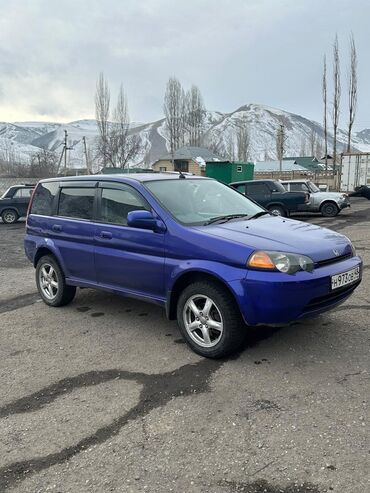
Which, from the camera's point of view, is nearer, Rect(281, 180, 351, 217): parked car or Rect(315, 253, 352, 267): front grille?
Rect(315, 253, 352, 267): front grille

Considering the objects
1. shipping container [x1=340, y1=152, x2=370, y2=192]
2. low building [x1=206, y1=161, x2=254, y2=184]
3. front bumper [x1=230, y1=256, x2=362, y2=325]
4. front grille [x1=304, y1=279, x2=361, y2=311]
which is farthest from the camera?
low building [x1=206, y1=161, x2=254, y2=184]

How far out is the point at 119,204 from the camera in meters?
5.11

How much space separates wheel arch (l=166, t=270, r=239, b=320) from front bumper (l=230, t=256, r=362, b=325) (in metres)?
0.28

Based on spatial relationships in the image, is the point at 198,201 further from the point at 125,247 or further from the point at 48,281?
the point at 48,281

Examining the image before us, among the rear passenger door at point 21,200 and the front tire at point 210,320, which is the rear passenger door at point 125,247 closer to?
the front tire at point 210,320

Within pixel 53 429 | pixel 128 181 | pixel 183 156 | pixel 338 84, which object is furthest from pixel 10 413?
pixel 183 156

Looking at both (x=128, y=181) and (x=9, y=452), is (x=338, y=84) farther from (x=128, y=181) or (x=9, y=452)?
(x=9, y=452)

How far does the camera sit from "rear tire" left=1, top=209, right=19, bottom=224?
1917cm

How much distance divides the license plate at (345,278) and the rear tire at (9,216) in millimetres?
17264

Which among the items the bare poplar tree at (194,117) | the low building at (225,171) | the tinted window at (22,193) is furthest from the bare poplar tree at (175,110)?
the tinted window at (22,193)

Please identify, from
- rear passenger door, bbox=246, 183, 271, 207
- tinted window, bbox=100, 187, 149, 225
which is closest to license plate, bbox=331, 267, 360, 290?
tinted window, bbox=100, 187, 149, 225

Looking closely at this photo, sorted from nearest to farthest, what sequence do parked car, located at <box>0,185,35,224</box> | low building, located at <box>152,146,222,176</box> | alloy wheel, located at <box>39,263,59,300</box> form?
alloy wheel, located at <box>39,263,59,300</box> < parked car, located at <box>0,185,35,224</box> < low building, located at <box>152,146,222,176</box>

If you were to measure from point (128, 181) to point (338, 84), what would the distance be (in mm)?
45980

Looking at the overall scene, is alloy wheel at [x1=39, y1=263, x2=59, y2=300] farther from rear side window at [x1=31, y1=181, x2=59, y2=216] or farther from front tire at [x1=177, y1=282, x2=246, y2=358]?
front tire at [x1=177, y1=282, x2=246, y2=358]
